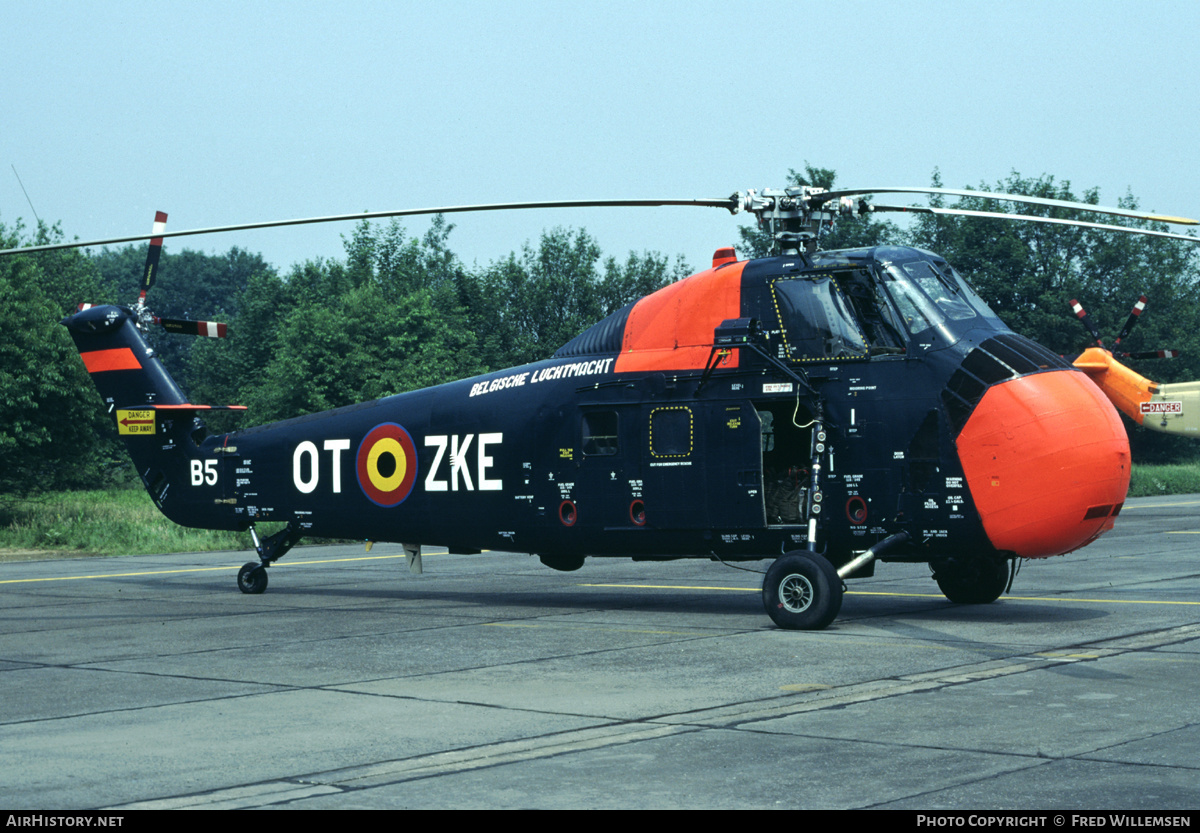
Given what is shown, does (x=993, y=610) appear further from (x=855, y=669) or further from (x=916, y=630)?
(x=855, y=669)

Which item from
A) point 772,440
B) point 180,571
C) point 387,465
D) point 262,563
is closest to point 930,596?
point 772,440

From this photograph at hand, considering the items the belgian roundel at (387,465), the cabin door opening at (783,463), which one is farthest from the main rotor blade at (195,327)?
the cabin door opening at (783,463)

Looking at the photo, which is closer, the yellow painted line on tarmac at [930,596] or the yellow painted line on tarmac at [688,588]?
the yellow painted line on tarmac at [930,596]

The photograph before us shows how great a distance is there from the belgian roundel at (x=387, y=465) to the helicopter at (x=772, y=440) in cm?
3

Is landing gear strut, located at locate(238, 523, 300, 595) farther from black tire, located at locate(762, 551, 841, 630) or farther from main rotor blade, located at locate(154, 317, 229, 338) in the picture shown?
black tire, located at locate(762, 551, 841, 630)

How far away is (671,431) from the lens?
15.7m

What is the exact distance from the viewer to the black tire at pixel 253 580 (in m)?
19.7

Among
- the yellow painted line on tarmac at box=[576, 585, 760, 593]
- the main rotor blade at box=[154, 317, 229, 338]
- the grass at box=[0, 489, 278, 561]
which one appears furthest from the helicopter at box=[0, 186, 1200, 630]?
the grass at box=[0, 489, 278, 561]

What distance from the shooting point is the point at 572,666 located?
11992 mm

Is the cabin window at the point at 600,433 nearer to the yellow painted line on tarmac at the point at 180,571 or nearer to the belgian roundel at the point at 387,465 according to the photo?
the belgian roundel at the point at 387,465

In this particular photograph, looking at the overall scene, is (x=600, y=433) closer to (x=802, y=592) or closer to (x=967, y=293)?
(x=802, y=592)

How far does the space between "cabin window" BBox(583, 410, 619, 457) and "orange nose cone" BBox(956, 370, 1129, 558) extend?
4.50m

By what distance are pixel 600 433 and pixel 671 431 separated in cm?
110
